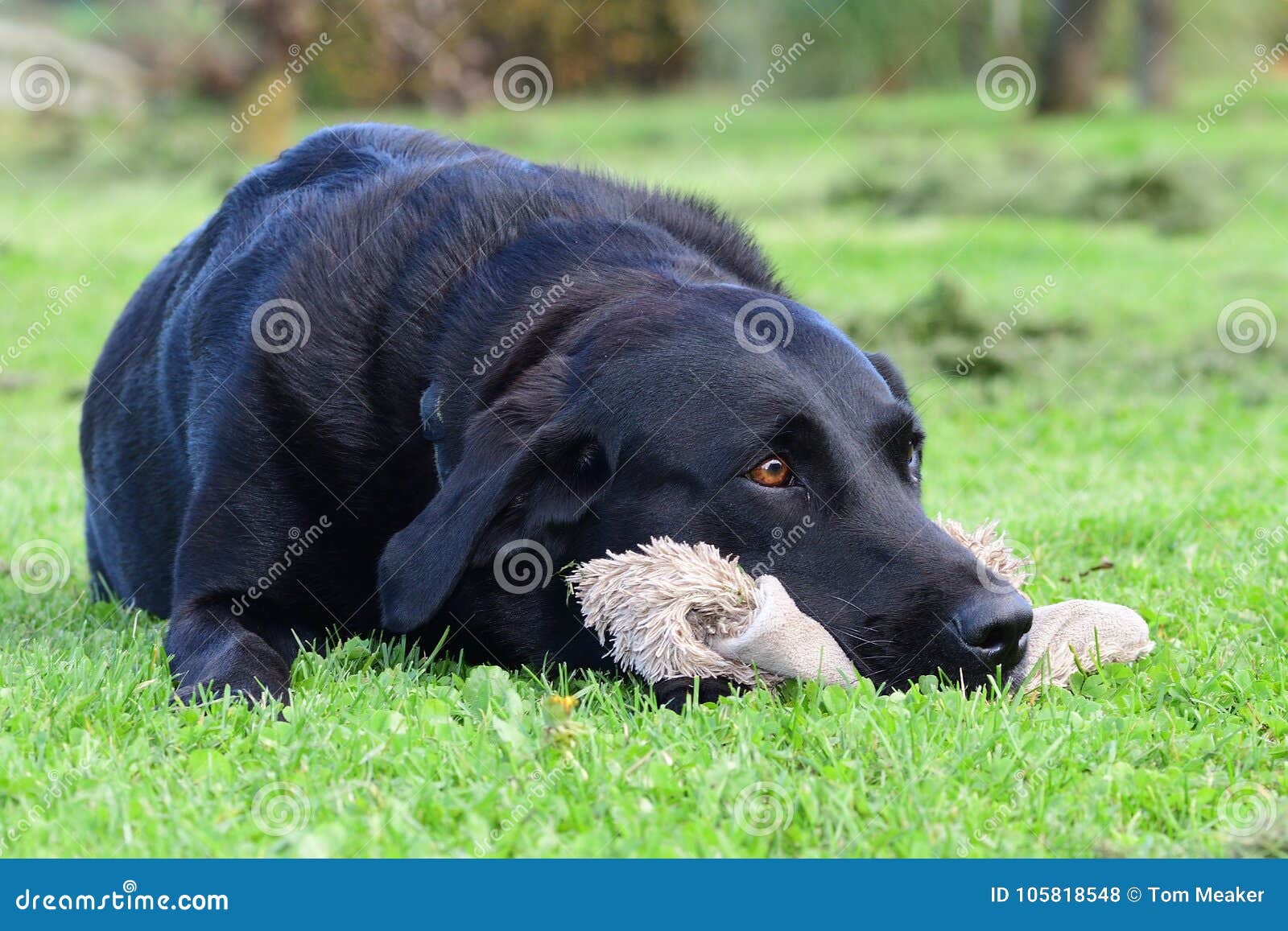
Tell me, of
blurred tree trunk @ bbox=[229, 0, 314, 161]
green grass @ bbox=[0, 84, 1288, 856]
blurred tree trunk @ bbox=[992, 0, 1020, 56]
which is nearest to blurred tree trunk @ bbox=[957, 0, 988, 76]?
blurred tree trunk @ bbox=[992, 0, 1020, 56]

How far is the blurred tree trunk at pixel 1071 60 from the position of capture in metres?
20.8

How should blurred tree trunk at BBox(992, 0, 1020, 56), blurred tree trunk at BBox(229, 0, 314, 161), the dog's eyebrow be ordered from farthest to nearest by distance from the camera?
blurred tree trunk at BBox(992, 0, 1020, 56), blurred tree trunk at BBox(229, 0, 314, 161), the dog's eyebrow

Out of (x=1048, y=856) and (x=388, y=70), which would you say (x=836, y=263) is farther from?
(x=388, y=70)

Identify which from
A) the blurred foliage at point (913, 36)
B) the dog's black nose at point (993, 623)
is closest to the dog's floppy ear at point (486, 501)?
the dog's black nose at point (993, 623)

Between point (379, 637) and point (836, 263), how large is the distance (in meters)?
8.91

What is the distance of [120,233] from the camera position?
1325cm

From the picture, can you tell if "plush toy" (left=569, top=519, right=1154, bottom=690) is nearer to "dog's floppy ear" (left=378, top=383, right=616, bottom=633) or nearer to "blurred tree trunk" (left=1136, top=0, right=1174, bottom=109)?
"dog's floppy ear" (left=378, top=383, right=616, bottom=633)

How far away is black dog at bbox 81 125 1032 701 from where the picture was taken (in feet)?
9.80

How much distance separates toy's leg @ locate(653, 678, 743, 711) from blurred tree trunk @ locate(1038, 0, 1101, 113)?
19.8 metres

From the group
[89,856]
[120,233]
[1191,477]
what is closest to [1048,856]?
[89,856]

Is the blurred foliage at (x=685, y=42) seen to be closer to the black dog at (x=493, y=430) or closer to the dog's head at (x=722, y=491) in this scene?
the black dog at (x=493, y=430)

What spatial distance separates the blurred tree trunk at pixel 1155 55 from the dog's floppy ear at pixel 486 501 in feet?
71.0

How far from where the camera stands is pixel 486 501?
290cm

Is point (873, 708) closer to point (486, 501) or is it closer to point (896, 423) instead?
point (896, 423)
